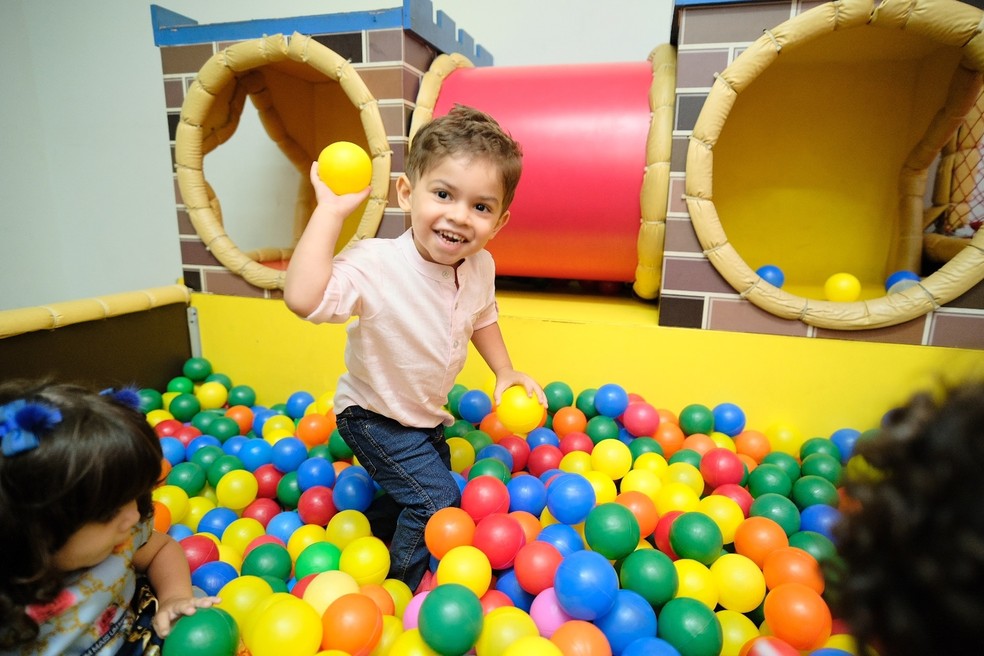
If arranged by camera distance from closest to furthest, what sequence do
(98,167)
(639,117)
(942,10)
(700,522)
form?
(700,522)
(942,10)
(639,117)
(98,167)

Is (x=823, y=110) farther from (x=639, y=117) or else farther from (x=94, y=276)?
(x=94, y=276)

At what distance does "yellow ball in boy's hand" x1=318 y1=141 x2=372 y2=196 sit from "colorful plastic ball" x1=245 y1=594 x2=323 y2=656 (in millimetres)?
561

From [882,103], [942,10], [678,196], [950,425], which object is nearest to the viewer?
[950,425]

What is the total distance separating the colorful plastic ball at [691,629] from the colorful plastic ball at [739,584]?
4.2 inches

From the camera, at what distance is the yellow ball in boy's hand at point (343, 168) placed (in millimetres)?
846

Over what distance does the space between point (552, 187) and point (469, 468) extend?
2.73 ft

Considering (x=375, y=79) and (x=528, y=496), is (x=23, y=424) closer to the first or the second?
(x=528, y=496)

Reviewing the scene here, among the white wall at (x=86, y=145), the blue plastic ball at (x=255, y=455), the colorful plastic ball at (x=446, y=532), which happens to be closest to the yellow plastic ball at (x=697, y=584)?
the colorful plastic ball at (x=446, y=532)

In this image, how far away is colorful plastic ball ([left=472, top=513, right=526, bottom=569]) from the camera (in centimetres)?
98

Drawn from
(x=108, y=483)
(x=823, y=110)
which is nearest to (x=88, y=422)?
(x=108, y=483)

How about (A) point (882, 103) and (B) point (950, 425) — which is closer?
(B) point (950, 425)

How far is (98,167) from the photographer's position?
2.73m

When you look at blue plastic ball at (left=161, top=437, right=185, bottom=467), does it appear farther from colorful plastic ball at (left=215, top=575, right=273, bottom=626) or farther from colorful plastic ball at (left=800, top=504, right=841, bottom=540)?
colorful plastic ball at (left=800, top=504, right=841, bottom=540)

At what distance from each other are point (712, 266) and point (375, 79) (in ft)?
3.27
